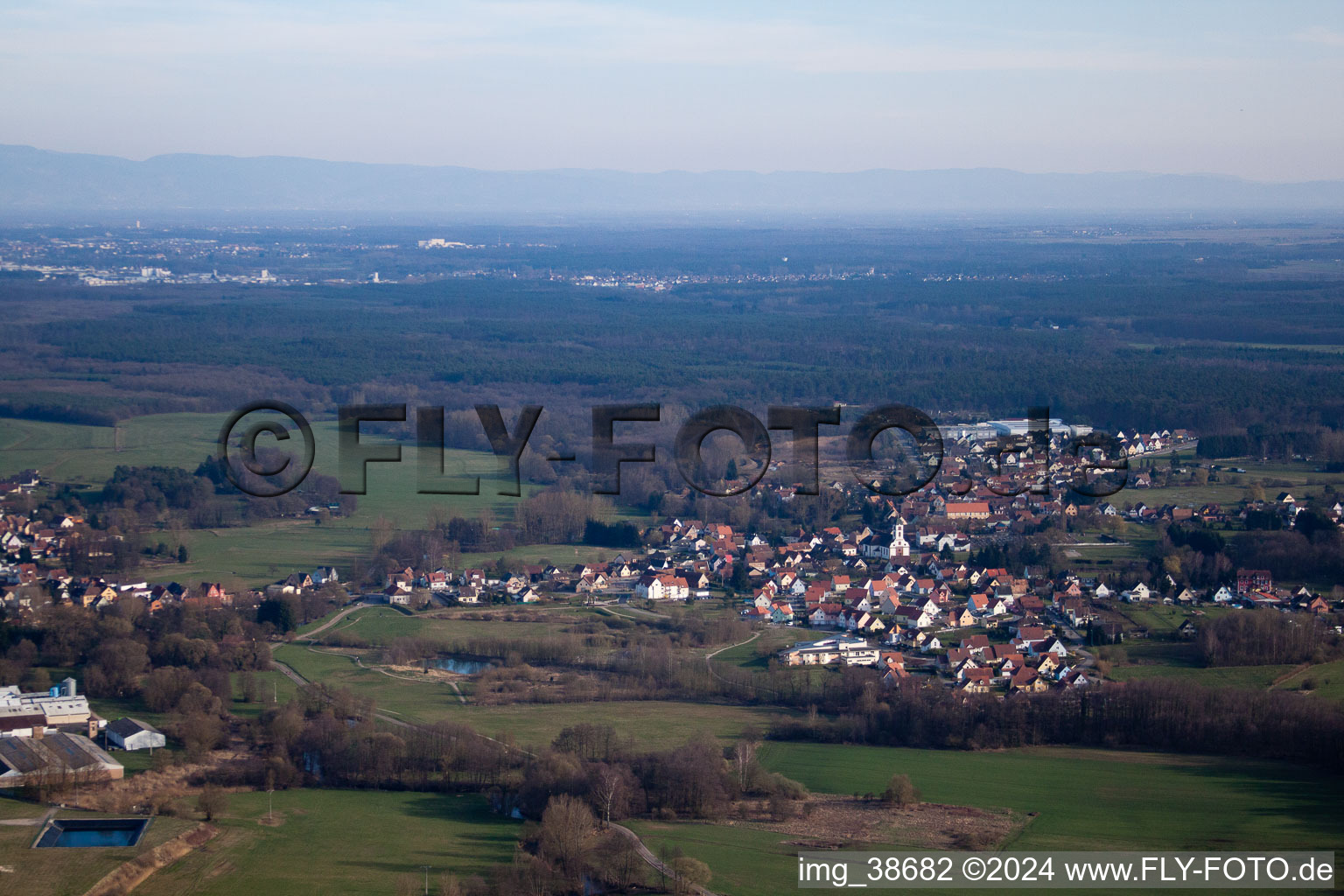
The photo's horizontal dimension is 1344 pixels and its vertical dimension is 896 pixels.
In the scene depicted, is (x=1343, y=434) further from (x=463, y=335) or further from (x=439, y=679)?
(x=463, y=335)

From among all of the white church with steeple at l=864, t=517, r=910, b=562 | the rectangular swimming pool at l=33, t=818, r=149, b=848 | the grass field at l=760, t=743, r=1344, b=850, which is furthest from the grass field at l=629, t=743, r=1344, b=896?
the white church with steeple at l=864, t=517, r=910, b=562

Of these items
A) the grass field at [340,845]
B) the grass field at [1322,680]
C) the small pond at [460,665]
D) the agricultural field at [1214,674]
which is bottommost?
the small pond at [460,665]

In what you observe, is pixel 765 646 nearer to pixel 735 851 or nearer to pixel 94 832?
pixel 735 851

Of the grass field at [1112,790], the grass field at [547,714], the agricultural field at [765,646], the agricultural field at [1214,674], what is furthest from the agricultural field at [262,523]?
the grass field at [1112,790]

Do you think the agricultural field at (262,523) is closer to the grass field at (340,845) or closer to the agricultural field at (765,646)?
the agricultural field at (765,646)

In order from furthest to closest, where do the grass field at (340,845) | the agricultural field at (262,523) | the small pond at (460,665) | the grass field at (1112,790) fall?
the agricultural field at (262,523)
the small pond at (460,665)
the grass field at (1112,790)
the grass field at (340,845)

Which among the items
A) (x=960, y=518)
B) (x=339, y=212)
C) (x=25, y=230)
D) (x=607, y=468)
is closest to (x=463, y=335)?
(x=607, y=468)
